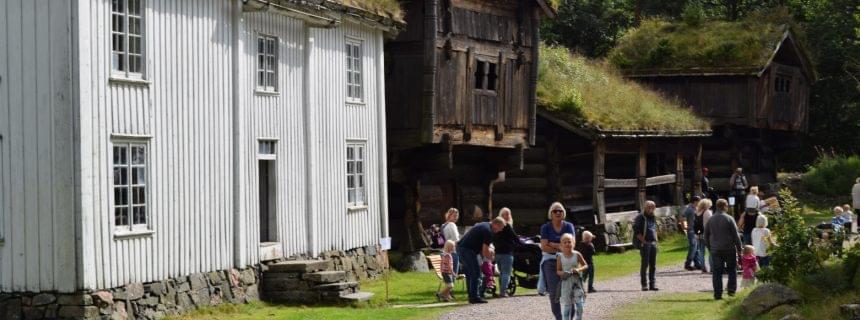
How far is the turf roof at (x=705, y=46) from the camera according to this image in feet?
149

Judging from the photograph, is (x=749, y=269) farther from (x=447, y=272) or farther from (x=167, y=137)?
(x=167, y=137)

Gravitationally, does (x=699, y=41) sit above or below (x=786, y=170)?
above

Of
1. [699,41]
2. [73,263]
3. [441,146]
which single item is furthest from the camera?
[699,41]

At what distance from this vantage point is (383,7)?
29.7 m

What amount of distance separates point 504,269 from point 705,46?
885 inches

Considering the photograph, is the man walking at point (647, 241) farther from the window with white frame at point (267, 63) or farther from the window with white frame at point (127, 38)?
the window with white frame at point (127, 38)

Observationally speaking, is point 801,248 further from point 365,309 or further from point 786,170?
point 786,170

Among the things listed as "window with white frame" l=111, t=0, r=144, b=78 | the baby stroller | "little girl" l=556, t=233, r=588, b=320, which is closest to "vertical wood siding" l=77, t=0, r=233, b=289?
"window with white frame" l=111, t=0, r=144, b=78

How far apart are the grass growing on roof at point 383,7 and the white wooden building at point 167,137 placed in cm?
36

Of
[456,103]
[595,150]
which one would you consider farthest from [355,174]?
[595,150]

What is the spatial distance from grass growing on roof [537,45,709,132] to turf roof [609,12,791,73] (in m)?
2.27

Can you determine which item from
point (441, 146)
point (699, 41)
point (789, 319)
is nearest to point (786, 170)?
point (699, 41)

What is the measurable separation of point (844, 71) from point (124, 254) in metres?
40.9

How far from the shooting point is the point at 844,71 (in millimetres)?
55531
